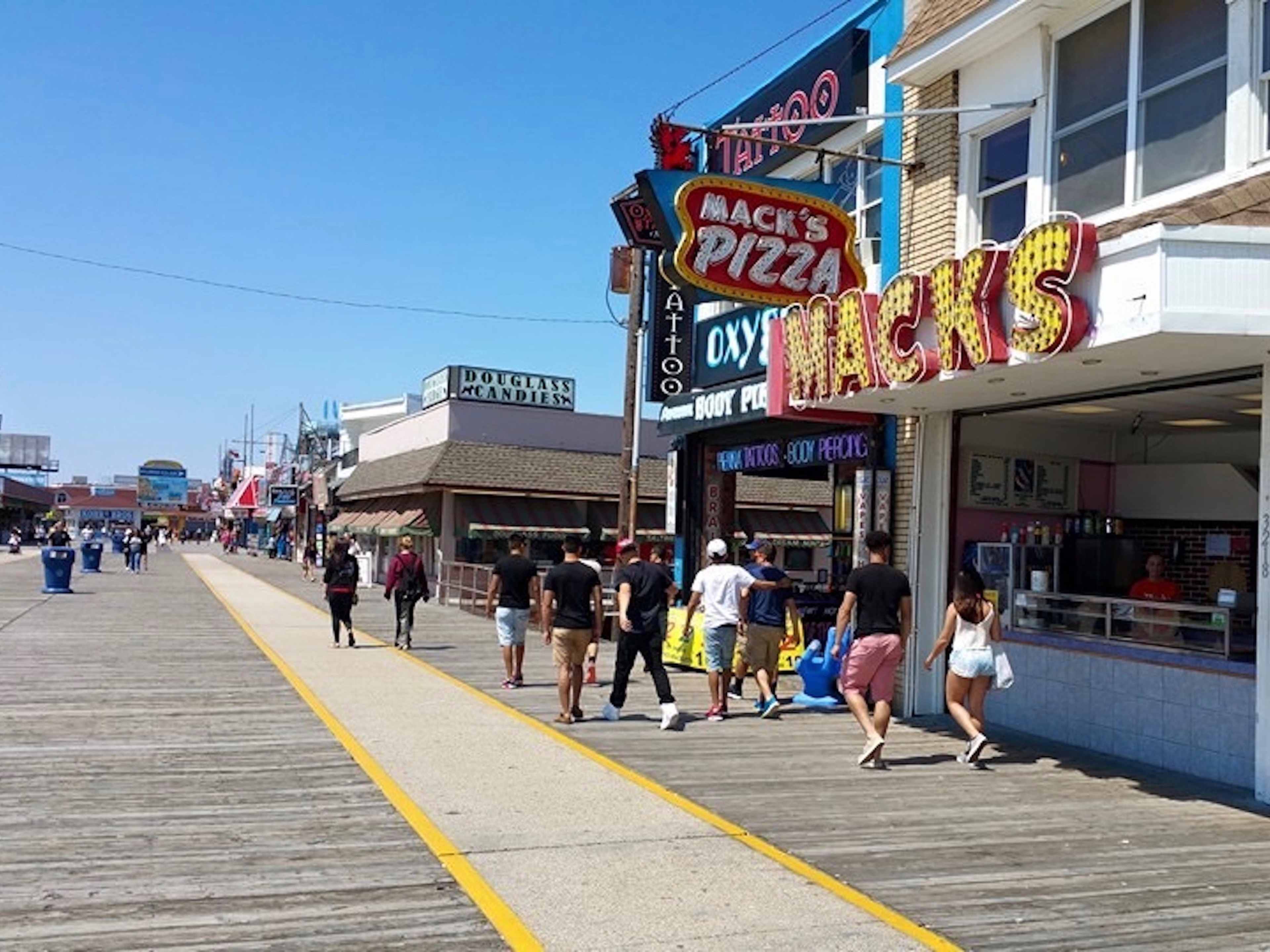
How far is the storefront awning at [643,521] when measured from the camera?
31.8m

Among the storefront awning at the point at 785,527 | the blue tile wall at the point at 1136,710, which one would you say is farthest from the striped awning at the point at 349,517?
the blue tile wall at the point at 1136,710

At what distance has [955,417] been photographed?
1177 centimetres

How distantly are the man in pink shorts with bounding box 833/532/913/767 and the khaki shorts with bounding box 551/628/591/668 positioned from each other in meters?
2.48

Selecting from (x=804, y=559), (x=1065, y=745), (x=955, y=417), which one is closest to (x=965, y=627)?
(x=1065, y=745)

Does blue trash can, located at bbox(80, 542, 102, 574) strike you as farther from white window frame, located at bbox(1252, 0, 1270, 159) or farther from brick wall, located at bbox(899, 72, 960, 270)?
white window frame, located at bbox(1252, 0, 1270, 159)

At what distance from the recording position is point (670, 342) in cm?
1795

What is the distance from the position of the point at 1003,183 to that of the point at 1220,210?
139 inches

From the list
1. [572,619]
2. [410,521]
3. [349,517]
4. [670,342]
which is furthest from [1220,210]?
[349,517]

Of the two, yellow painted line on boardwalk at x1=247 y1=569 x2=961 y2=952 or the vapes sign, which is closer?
yellow painted line on boardwalk at x1=247 y1=569 x2=961 y2=952

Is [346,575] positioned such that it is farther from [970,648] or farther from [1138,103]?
[1138,103]

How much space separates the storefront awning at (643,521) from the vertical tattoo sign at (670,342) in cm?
1337

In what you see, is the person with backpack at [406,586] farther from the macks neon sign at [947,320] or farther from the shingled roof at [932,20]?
the shingled roof at [932,20]

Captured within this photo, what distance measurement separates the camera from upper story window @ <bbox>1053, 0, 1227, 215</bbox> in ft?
30.0

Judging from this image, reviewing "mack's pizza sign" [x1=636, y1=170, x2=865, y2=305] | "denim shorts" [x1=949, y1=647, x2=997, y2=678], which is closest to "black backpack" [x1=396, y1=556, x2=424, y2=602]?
"mack's pizza sign" [x1=636, y1=170, x2=865, y2=305]
